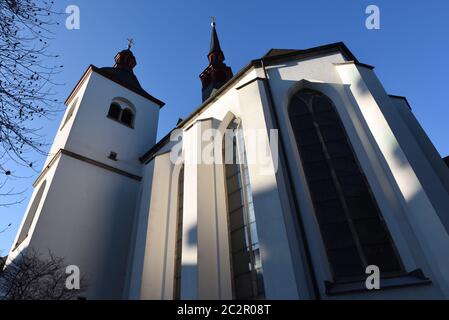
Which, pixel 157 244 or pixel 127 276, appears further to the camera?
pixel 127 276

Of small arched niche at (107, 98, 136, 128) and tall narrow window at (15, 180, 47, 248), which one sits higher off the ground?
small arched niche at (107, 98, 136, 128)

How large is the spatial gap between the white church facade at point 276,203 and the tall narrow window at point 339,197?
0.02 metres

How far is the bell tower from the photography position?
9773 millimetres

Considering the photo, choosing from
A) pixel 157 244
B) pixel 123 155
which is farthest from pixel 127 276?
pixel 123 155

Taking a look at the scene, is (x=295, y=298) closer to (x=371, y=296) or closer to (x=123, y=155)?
(x=371, y=296)

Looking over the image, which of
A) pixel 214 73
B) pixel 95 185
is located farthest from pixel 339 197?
pixel 214 73

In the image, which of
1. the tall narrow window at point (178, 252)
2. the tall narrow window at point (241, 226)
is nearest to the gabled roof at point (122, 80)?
the tall narrow window at point (178, 252)

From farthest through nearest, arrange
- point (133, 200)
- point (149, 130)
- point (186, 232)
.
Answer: point (149, 130), point (133, 200), point (186, 232)

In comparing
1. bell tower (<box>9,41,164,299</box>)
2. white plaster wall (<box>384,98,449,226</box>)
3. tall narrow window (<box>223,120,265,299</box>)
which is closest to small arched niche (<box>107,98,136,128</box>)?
bell tower (<box>9,41,164,299</box>)

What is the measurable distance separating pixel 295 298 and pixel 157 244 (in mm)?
5111

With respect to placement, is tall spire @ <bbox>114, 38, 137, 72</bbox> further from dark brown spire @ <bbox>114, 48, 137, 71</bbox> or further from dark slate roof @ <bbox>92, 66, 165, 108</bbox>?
dark slate roof @ <bbox>92, 66, 165, 108</bbox>

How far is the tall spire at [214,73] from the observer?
747 inches

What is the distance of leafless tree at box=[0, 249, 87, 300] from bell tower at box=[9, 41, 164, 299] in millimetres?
651

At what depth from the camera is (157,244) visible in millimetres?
8945
